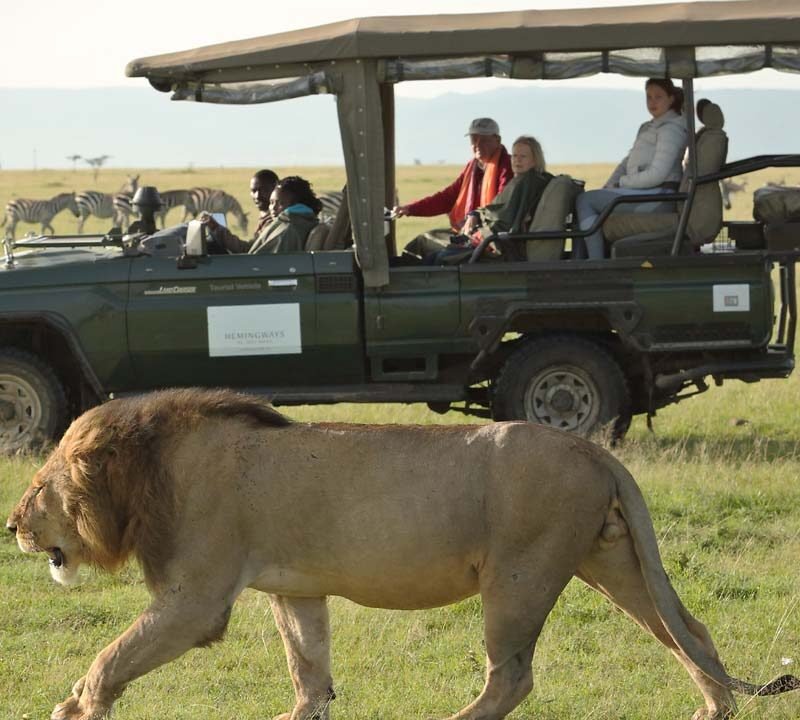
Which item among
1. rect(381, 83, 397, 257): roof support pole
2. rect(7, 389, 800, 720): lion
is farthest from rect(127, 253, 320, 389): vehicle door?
rect(7, 389, 800, 720): lion

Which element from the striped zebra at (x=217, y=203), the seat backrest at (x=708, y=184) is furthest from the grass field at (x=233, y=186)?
the seat backrest at (x=708, y=184)

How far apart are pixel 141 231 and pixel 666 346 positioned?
340cm

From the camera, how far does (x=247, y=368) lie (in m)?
8.91

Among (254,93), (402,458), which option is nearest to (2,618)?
(402,458)

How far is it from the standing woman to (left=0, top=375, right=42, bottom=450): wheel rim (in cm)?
333

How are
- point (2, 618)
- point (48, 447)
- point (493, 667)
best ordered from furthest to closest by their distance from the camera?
point (48, 447), point (2, 618), point (493, 667)

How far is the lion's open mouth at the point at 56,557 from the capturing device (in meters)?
4.55

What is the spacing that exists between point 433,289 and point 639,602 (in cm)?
439

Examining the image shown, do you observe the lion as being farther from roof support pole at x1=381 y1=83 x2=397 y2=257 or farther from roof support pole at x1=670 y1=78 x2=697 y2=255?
roof support pole at x1=381 y1=83 x2=397 y2=257

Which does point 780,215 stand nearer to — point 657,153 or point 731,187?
point 657,153

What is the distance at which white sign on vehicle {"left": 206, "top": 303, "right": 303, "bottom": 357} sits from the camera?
29.0 ft

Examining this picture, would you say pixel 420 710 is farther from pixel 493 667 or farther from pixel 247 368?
pixel 247 368

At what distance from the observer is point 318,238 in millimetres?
9148

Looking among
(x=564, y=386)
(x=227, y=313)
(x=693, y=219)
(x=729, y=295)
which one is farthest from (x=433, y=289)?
(x=729, y=295)
